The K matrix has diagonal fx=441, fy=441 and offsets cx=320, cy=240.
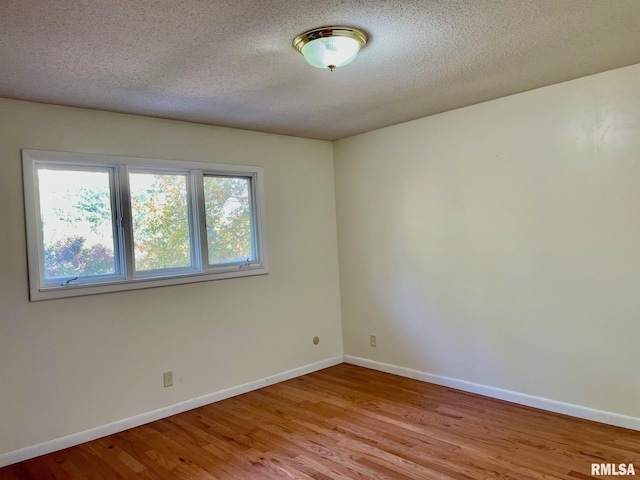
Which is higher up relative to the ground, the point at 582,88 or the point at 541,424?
the point at 582,88

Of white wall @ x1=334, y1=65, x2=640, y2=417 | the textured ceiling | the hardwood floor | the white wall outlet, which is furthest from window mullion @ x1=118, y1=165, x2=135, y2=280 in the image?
white wall @ x1=334, y1=65, x2=640, y2=417

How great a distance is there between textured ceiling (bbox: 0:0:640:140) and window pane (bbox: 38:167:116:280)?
53 centimetres

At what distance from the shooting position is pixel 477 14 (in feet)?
6.64

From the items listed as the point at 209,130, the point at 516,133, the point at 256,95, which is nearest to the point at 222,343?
the point at 209,130

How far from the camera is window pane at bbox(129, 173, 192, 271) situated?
11.4 ft

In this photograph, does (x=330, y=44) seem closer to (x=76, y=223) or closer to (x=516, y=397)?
(x=76, y=223)

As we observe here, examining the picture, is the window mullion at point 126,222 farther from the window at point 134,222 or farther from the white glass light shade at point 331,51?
the white glass light shade at point 331,51

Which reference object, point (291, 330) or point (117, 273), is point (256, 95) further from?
point (291, 330)

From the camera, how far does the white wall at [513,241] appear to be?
115 inches

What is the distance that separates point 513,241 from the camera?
342cm

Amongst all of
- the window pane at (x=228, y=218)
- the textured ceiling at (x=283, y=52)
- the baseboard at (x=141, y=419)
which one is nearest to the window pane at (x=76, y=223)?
the textured ceiling at (x=283, y=52)

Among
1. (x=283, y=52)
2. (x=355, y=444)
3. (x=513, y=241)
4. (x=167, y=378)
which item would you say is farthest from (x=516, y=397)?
(x=283, y=52)

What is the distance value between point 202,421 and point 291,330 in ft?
4.17

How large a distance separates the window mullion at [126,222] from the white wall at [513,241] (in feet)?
7.23
